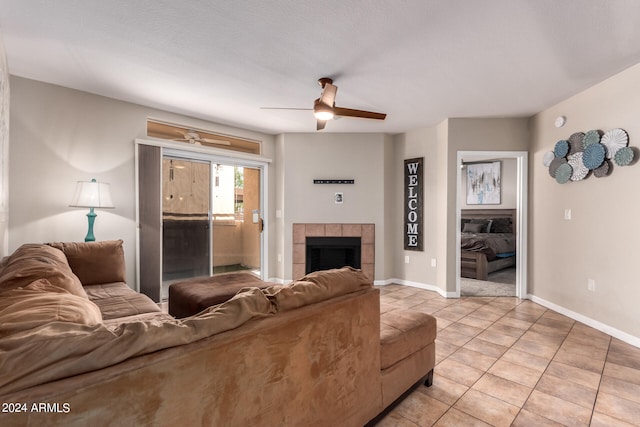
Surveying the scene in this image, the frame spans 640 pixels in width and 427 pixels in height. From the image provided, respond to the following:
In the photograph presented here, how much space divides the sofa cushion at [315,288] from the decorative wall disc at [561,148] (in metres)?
3.35

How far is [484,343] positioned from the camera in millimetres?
2822

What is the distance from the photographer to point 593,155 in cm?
317

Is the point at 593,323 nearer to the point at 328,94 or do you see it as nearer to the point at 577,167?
the point at 577,167

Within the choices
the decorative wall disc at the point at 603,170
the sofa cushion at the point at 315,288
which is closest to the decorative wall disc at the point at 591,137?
the decorative wall disc at the point at 603,170

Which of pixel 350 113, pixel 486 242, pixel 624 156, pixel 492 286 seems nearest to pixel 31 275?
pixel 350 113

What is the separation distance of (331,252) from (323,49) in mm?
3383

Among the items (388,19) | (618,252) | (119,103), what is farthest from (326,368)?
(119,103)

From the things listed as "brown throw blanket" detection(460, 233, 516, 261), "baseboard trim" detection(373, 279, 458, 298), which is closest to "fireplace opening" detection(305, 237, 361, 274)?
"baseboard trim" detection(373, 279, 458, 298)

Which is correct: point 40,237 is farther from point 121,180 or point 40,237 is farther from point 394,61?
point 394,61

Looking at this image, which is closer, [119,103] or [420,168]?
[119,103]

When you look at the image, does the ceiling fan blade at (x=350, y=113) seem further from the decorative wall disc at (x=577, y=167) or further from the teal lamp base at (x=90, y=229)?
the teal lamp base at (x=90, y=229)

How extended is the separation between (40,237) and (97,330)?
3194 mm

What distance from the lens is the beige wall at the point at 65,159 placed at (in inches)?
119

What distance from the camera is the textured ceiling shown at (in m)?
2.01
